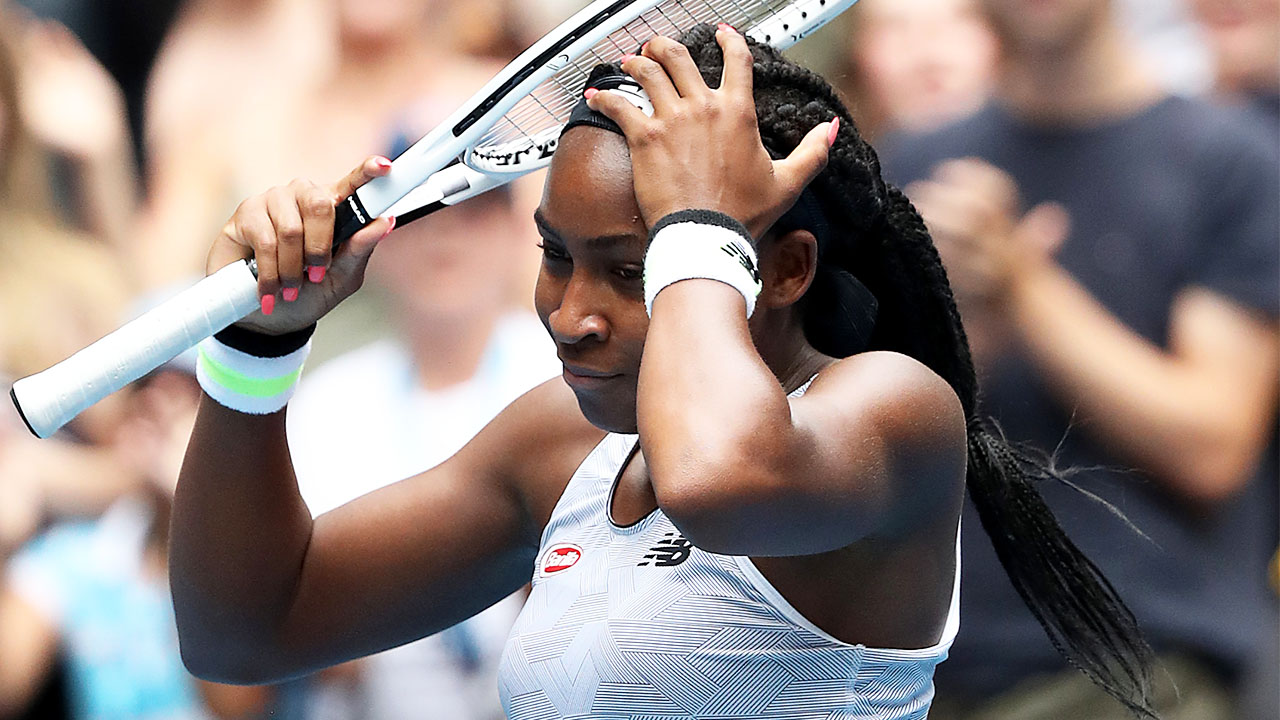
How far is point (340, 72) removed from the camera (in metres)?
5.12

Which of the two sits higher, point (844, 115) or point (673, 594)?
point (844, 115)

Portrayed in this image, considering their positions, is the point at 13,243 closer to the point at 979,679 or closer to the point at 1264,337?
the point at 979,679

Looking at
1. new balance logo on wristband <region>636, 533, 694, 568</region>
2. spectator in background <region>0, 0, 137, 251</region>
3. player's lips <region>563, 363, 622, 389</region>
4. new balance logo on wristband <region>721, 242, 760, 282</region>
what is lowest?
spectator in background <region>0, 0, 137, 251</region>

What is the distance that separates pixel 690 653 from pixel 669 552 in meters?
0.14

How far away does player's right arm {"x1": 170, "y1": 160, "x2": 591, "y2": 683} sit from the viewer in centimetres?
237

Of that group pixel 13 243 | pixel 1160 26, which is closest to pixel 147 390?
pixel 13 243

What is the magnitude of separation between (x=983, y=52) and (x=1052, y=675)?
5.67 feet

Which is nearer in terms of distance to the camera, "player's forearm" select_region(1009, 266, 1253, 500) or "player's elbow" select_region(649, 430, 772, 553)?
"player's elbow" select_region(649, 430, 772, 553)

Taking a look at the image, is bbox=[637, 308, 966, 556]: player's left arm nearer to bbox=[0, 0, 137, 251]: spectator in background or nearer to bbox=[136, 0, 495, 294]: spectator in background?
bbox=[136, 0, 495, 294]: spectator in background

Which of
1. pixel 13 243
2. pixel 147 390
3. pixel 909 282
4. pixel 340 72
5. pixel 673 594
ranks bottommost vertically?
pixel 147 390

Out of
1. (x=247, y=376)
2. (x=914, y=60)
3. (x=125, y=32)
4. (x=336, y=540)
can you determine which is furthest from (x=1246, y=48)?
(x=125, y=32)

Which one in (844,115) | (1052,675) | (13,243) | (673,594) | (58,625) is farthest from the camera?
(13,243)

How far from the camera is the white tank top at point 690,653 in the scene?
1993 millimetres

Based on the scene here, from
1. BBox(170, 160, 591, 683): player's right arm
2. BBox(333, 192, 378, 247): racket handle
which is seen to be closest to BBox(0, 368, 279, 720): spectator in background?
BBox(170, 160, 591, 683): player's right arm
